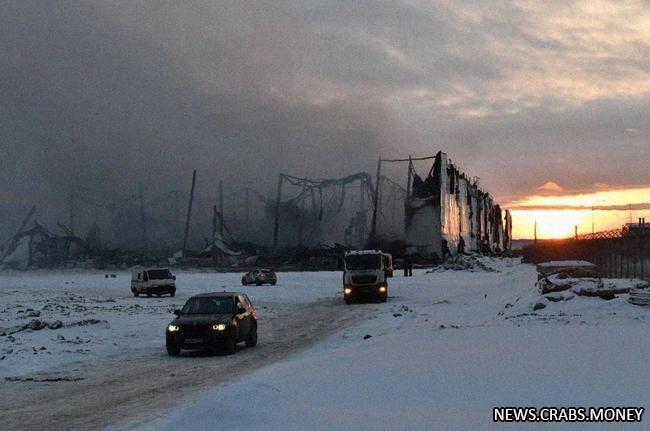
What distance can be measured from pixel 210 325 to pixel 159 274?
3172cm

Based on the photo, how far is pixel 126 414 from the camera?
10.7 meters

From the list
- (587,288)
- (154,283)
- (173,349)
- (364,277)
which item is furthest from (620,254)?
(154,283)

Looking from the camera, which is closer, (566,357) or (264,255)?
(566,357)

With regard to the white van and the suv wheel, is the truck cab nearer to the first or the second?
the white van

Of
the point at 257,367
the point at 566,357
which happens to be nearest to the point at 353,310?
the point at 257,367

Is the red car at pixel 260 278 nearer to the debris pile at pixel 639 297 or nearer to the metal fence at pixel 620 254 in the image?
the metal fence at pixel 620 254

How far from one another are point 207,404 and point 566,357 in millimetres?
6268

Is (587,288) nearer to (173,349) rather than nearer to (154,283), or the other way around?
(173,349)

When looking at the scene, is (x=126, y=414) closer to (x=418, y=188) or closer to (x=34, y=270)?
(x=418, y=188)

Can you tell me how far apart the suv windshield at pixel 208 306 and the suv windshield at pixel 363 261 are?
67.8ft

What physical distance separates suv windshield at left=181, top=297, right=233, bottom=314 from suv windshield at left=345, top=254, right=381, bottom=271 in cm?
2068


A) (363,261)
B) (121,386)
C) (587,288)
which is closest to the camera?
(121,386)

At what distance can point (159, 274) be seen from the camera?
49312mm

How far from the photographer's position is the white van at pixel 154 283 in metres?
48.5
